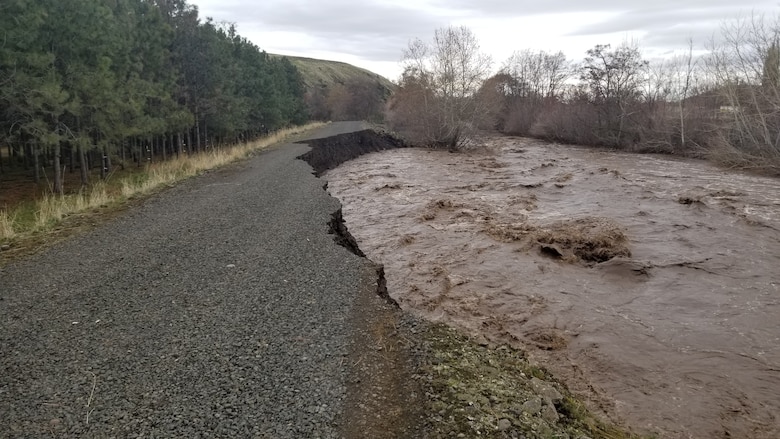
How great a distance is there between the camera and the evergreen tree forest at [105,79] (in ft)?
51.6

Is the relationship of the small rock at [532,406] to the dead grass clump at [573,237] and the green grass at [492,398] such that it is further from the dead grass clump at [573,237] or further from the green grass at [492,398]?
the dead grass clump at [573,237]

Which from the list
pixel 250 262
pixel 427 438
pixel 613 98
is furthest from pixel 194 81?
pixel 427 438

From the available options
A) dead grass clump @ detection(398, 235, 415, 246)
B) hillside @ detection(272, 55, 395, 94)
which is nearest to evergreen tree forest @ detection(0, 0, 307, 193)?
dead grass clump @ detection(398, 235, 415, 246)

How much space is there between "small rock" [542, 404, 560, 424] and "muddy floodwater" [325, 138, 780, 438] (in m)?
0.83

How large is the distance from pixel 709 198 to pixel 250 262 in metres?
14.1

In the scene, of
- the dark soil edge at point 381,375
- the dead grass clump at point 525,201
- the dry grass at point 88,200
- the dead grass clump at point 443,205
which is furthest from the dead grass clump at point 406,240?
the dry grass at point 88,200

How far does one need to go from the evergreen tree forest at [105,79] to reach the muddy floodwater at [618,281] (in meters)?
9.83

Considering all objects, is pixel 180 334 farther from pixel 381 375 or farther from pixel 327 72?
pixel 327 72

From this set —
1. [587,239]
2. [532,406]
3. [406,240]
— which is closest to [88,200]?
[406,240]

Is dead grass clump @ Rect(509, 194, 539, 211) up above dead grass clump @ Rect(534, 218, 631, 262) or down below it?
above

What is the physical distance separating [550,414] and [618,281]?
200 inches

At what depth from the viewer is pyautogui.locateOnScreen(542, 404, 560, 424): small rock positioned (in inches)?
157

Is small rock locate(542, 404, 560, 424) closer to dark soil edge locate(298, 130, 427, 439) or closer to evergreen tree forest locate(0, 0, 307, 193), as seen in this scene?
dark soil edge locate(298, 130, 427, 439)

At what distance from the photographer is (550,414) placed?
408 cm
